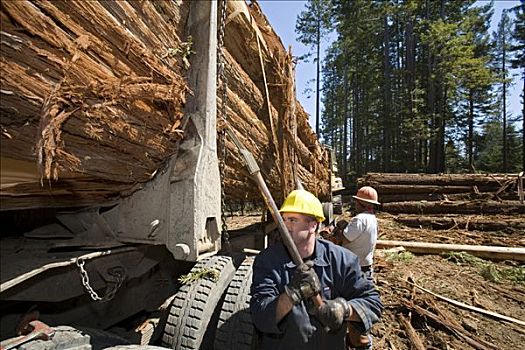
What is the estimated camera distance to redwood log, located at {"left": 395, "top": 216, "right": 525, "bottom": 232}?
30.2 ft

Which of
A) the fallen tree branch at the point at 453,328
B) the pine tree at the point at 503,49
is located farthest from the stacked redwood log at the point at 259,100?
the pine tree at the point at 503,49

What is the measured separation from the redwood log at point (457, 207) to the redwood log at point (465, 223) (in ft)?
2.78

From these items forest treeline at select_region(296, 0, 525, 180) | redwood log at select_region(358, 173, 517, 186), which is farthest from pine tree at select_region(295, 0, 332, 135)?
redwood log at select_region(358, 173, 517, 186)

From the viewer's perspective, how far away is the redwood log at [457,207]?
35.2 feet

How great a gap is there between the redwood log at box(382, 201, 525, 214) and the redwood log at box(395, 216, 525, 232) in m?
0.85

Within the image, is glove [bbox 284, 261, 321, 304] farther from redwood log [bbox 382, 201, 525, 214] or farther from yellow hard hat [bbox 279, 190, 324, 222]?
redwood log [bbox 382, 201, 525, 214]

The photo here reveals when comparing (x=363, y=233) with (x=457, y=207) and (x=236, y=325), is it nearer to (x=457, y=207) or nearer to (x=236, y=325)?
(x=236, y=325)

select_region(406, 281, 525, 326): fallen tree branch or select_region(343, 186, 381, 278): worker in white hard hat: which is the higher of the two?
select_region(343, 186, 381, 278): worker in white hard hat

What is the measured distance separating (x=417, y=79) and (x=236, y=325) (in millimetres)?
34607

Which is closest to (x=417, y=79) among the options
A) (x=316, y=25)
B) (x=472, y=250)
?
(x=316, y=25)

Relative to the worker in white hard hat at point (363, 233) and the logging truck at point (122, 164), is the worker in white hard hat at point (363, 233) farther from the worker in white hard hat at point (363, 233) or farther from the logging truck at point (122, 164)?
the logging truck at point (122, 164)

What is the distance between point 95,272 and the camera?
7.20ft

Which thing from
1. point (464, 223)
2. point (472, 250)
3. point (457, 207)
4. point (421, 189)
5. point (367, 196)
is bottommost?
point (472, 250)

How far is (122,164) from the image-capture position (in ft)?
6.13
